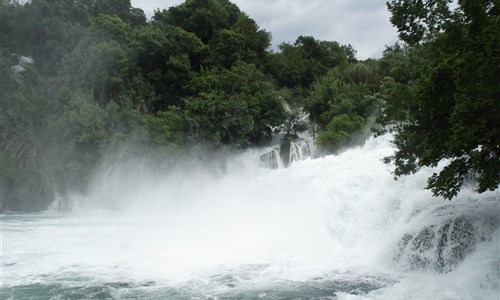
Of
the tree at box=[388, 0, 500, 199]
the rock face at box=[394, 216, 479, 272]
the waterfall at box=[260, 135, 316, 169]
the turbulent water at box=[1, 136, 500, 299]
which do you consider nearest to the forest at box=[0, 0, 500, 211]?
the waterfall at box=[260, 135, 316, 169]

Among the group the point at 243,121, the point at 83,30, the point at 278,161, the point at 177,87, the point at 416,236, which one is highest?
the point at 83,30

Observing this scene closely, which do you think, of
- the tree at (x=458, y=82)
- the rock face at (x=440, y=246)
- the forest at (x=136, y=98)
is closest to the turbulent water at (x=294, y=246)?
the rock face at (x=440, y=246)

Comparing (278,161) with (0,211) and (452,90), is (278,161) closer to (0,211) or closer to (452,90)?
(0,211)

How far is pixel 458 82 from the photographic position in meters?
6.64

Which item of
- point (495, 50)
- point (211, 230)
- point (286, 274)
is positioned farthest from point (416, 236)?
point (211, 230)

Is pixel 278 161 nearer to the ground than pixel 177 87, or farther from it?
nearer to the ground

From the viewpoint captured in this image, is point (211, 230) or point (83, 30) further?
point (83, 30)

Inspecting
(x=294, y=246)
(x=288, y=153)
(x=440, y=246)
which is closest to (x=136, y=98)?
(x=288, y=153)

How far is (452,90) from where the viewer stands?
7320mm

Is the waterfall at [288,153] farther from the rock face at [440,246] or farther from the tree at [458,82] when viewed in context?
the tree at [458,82]

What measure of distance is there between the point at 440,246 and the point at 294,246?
177 inches

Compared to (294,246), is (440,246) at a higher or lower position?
higher

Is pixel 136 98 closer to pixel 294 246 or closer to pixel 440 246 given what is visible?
pixel 294 246

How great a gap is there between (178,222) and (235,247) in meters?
6.17
